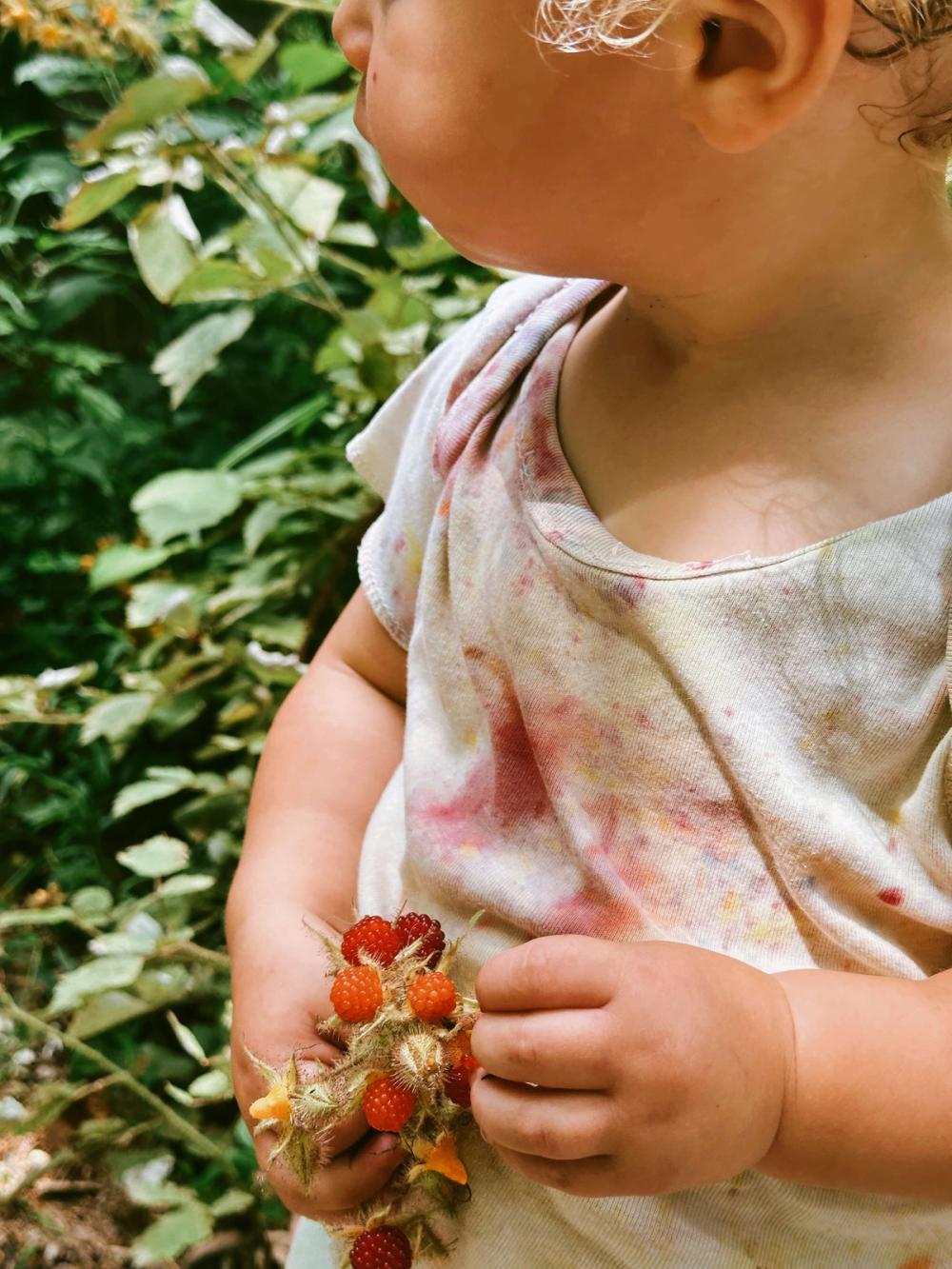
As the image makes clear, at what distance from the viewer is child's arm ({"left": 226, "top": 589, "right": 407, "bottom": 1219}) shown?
55cm

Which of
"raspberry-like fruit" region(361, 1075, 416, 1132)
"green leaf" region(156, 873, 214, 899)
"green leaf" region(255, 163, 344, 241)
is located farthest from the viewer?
"green leaf" region(156, 873, 214, 899)

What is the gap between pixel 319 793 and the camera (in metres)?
0.68

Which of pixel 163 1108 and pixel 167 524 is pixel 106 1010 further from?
pixel 167 524

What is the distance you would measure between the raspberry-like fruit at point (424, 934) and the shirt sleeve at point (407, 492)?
203 millimetres

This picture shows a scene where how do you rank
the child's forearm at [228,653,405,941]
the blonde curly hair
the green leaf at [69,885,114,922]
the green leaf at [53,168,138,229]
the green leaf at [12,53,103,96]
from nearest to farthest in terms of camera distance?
the blonde curly hair, the child's forearm at [228,653,405,941], the green leaf at [53,168,138,229], the green leaf at [69,885,114,922], the green leaf at [12,53,103,96]

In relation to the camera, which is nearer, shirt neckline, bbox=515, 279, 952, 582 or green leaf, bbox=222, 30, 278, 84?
shirt neckline, bbox=515, 279, 952, 582

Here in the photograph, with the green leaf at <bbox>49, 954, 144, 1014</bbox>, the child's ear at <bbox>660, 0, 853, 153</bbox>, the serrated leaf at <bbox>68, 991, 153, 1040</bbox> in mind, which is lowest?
the serrated leaf at <bbox>68, 991, 153, 1040</bbox>

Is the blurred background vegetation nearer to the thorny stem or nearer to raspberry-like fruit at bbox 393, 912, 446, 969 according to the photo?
the thorny stem

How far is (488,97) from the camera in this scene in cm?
40

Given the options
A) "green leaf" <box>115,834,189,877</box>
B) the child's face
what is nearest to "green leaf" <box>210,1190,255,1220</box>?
"green leaf" <box>115,834,189,877</box>

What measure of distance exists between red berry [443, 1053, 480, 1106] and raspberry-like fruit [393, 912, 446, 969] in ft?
0.15

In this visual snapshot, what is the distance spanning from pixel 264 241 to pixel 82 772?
83cm

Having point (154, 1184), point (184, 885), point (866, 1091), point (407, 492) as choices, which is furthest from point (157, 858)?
point (866, 1091)

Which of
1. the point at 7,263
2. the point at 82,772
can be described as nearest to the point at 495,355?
the point at 82,772
